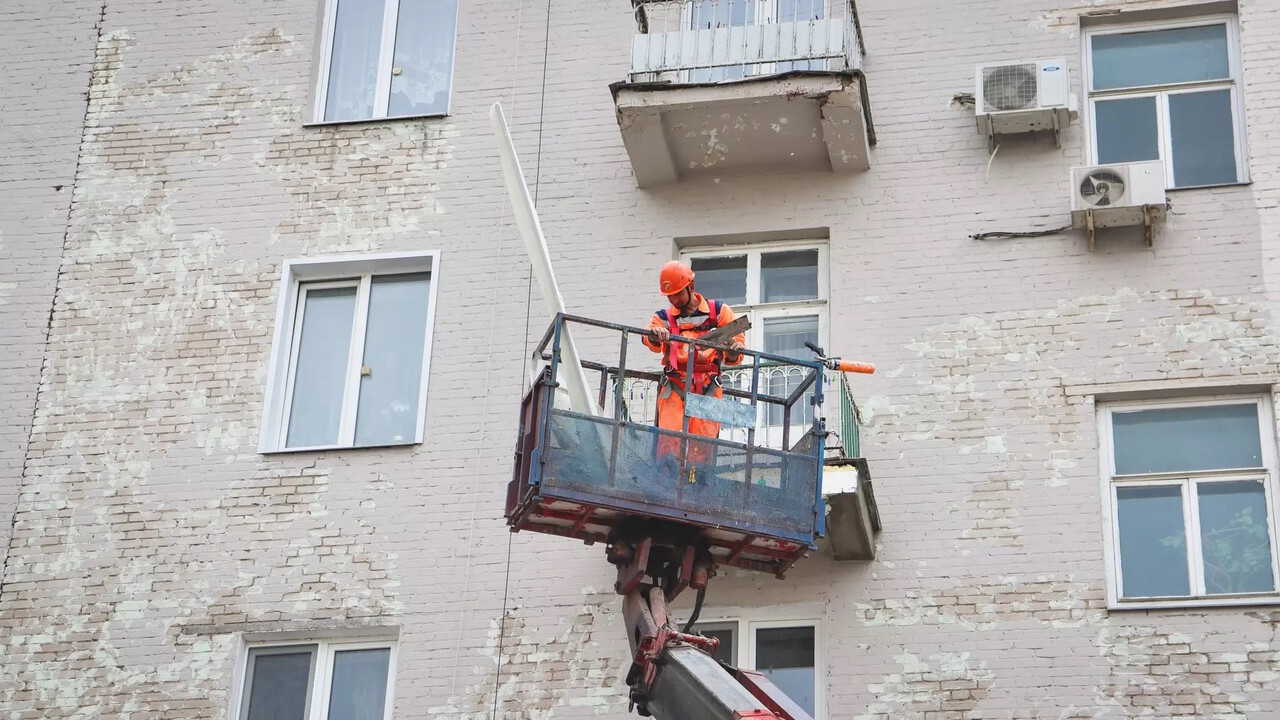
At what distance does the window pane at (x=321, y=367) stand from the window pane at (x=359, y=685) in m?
1.75

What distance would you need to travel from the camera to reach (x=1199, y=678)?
1270 cm

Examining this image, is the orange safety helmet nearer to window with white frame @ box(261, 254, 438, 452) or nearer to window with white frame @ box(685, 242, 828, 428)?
window with white frame @ box(685, 242, 828, 428)

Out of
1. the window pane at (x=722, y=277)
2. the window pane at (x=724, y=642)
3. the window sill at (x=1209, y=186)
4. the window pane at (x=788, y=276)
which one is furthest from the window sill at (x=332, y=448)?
the window sill at (x=1209, y=186)

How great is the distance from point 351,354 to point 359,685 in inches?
105

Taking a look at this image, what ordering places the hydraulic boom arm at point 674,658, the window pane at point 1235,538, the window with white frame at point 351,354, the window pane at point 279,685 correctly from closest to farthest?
the hydraulic boom arm at point 674,658, the window pane at point 1235,538, the window pane at point 279,685, the window with white frame at point 351,354

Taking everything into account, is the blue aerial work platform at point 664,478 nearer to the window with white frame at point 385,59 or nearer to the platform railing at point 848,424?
the platform railing at point 848,424

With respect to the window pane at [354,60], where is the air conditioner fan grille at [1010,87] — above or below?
below

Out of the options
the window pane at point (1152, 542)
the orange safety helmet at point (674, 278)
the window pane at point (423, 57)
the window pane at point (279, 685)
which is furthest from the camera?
the window pane at point (423, 57)

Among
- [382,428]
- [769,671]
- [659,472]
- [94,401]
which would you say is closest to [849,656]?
[769,671]

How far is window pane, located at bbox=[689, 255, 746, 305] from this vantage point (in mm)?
15094

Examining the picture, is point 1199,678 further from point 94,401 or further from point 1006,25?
point 94,401

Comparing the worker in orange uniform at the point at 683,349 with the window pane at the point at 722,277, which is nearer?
the worker in orange uniform at the point at 683,349

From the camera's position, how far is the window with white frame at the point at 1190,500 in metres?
13.2

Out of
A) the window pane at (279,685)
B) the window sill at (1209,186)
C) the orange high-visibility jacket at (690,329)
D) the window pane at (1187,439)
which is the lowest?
the window pane at (279,685)
